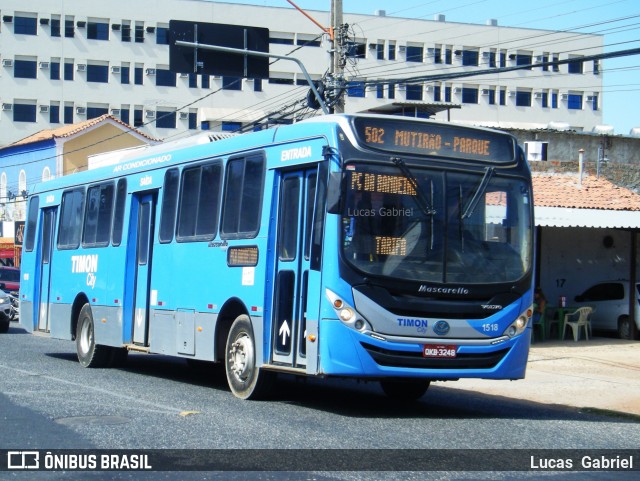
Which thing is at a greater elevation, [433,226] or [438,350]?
[433,226]

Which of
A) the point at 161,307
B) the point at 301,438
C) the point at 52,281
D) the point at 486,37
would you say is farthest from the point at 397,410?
the point at 486,37

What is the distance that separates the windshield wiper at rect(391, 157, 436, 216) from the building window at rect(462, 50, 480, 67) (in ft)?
245

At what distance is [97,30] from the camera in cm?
7706

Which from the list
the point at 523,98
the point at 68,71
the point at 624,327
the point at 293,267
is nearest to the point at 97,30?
the point at 68,71

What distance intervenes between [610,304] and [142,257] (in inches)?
607

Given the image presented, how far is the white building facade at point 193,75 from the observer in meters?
75.4

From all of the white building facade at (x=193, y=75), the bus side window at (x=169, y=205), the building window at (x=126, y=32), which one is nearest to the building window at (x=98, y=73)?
the white building facade at (x=193, y=75)

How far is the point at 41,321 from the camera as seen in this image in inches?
832

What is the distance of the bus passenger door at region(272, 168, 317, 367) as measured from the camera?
40.3 feet

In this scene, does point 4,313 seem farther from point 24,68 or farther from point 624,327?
point 24,68

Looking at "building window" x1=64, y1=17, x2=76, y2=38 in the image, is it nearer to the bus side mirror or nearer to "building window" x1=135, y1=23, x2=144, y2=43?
"building window" x1=135, y1=23, x2=144, y2=43

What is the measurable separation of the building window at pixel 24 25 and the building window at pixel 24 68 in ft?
6.77

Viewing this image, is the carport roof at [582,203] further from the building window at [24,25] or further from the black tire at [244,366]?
the building window at [24,25]

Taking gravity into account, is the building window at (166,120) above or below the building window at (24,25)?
below
